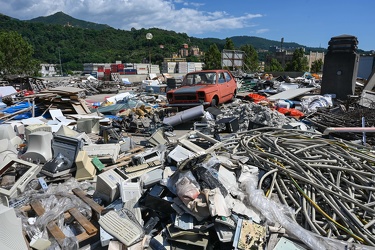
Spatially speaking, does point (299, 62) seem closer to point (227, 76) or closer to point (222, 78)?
point (227, 76)

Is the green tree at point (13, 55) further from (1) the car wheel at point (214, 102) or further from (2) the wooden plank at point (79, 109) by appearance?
(1) the car wheel at point (214, 102)

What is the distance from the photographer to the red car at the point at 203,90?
29.8 ft

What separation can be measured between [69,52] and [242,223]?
82850 mm

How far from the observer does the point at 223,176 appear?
3.55m

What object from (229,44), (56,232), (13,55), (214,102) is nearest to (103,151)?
(56,232)

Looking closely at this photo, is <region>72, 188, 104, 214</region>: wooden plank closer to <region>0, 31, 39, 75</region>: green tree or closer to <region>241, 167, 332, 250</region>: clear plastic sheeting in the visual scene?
<region>241, 167, 332, 250</region>: clear plastic sheeting

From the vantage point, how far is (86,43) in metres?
82.9

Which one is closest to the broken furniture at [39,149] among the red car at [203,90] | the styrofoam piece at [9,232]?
the styrofoam piece at [9,232]

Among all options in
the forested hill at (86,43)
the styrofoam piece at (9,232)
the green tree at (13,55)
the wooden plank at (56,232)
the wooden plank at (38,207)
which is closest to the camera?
the styrofoam piece at (9,232)

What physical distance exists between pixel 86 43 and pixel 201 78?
82756 mm

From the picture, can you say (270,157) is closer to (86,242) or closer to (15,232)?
(86,242)

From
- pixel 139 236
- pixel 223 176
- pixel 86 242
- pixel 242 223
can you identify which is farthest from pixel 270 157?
pixel 86 242

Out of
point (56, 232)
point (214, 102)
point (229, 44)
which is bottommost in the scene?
point (56, 232)

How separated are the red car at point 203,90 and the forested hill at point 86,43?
65.3 m
